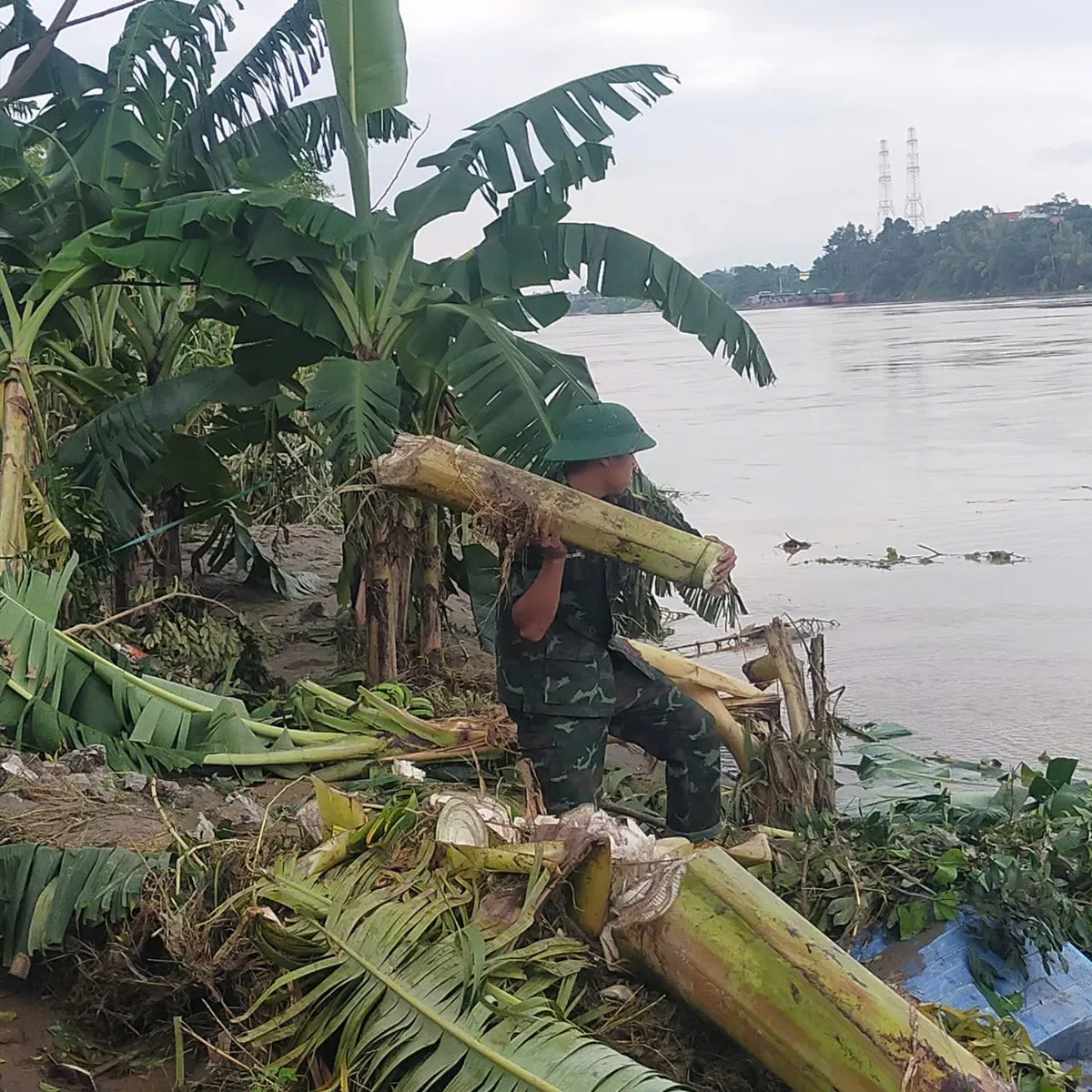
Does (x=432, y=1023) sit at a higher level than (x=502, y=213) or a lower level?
lower

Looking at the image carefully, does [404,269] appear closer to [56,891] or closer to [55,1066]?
[56,891]

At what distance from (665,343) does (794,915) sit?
50618 millimetres

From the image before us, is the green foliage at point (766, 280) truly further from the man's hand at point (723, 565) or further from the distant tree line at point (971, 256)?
the man's hand at point (723, 565)

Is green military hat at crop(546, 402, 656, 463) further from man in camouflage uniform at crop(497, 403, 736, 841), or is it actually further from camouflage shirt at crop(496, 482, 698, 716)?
camouflage shirt at crop(496, 482, 698, 716)

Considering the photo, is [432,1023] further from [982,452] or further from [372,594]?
[982,452]

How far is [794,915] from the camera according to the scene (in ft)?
8.21

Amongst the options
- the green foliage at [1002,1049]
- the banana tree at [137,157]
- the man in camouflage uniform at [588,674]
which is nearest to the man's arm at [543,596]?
the man in camouflage uniform at [588,674]

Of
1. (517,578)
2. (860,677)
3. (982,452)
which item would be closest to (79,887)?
(517,578)

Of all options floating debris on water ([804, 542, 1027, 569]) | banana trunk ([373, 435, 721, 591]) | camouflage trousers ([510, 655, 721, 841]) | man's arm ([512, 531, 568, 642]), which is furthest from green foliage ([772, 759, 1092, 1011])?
floating debris on water ([804, 542, 1027, 569])

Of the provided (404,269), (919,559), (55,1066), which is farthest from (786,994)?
(919,559)

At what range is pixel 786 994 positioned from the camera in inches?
93.0

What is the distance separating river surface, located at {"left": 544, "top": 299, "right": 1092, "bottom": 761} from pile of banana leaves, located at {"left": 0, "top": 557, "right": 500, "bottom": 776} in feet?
9.80

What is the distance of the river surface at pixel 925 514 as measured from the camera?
7207 millimetres

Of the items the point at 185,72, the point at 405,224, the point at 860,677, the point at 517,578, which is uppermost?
the point at 185,72
